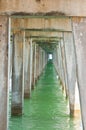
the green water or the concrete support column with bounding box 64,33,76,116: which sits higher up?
the concrete support column with bounding box 64,33,76,116

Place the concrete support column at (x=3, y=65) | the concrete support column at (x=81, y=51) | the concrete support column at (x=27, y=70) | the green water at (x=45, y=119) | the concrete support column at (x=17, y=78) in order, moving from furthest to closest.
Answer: the concrete support column at (x=27, y=70) < the concrete support column at (x=17, y=78) < the green water at (x=45, y=119) < the concrete support column at (x=3, y=65) < the concrete support column at (x=81, y=51)

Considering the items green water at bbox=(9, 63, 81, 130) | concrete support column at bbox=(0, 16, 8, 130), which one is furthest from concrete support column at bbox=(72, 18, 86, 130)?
green water at bbox=(9, 63, 81, 130)

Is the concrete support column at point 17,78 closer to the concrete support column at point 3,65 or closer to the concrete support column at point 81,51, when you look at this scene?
the concrete support column at point 3,65

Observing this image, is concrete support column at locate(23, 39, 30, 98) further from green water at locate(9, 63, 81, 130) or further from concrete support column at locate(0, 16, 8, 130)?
concrete support column at locate(0, 16, 8, 130)

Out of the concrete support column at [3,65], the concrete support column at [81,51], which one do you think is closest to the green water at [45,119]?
the concrete support column at [3,65]

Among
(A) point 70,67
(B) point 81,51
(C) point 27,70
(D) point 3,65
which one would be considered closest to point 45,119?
(A) point 70,67

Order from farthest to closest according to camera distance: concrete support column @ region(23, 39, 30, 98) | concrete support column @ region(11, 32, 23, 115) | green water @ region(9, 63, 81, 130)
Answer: concrete support column @ region(23, 39, 30, 98)
concrete support column @ region(11, 32, 23, 115)
green water @ region(9, 63, 81, 130)

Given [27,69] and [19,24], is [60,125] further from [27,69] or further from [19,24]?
[27,69]

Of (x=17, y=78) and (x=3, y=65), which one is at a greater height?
(x=3, y=65)

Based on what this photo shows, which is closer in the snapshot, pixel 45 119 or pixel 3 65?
pixel 3 65

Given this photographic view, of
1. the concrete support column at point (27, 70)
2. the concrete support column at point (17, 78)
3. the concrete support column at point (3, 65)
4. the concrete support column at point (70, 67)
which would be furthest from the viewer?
the concrete support column at point (27, 70)

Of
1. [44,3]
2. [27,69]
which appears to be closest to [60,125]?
[44,3]

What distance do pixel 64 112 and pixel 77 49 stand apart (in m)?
10.3

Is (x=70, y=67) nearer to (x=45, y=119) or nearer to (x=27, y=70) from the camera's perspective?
(x=45, y=119)
